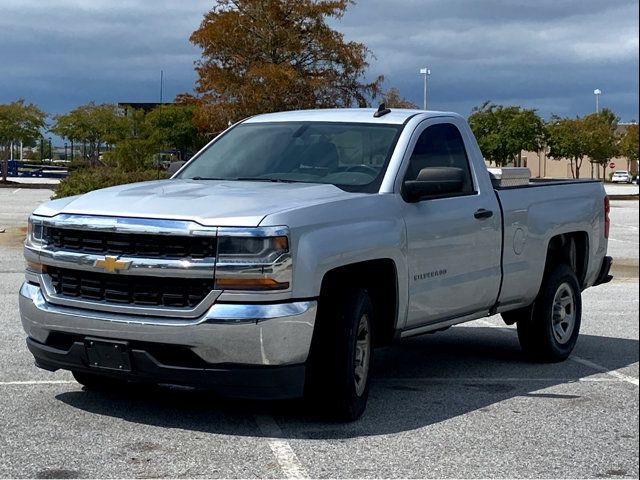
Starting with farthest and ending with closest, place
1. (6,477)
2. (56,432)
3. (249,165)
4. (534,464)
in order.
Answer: (249,165)
(56,432)
(534,464)
(6,477)

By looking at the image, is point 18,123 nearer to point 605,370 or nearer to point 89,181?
point 89,181

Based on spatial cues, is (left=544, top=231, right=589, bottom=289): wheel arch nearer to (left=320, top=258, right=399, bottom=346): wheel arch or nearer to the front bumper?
(left=320, top=258, right=399, bottom=346): wheel arch

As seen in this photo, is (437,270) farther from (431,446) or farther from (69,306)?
(69,306)

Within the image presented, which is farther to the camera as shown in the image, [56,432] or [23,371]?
[23,371]

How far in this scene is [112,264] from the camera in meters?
6.50

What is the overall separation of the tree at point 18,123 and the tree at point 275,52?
63.7 feet

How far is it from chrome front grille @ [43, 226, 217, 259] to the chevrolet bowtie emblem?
0.06m

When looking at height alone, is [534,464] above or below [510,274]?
below

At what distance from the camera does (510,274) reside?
8578mm

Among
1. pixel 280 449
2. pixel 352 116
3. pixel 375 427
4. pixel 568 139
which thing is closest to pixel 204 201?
pixel 280 449

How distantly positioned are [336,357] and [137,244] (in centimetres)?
132

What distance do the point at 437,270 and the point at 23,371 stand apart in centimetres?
316

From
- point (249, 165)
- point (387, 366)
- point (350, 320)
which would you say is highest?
point (249, 165)

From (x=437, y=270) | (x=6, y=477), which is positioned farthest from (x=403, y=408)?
(x=6, y=477)
